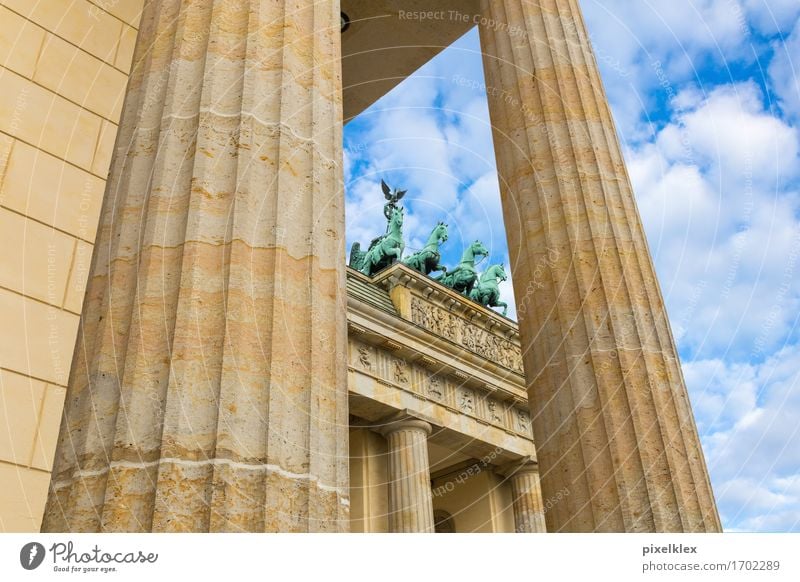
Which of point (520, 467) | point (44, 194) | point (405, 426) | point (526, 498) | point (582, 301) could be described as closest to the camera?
point (582, 301)

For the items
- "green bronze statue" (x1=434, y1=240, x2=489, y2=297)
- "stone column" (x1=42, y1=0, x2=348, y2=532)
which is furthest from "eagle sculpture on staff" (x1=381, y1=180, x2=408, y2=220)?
"stone column" (x1=42, y1=0, x2=348, y2=532)

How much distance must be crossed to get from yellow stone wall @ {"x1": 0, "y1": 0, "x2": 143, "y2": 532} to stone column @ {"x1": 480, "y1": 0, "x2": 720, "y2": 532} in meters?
6.72

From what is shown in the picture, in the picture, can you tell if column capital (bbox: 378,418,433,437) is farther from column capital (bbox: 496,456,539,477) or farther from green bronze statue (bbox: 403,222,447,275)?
green bronze statue (bbox: 403,222,447,275)

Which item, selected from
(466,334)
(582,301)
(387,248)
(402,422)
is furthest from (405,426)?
(582,301)

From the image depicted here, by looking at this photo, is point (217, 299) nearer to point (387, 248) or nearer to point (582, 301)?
point (582, 301)

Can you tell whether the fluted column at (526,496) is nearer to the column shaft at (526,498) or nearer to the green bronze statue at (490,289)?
the column shaft at (526,498)

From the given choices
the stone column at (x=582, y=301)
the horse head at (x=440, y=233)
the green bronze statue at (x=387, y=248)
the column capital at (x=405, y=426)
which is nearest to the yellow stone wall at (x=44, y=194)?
the stone column at (x=582, y=301)

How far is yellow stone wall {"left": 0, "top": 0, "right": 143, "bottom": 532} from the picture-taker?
11.0 m

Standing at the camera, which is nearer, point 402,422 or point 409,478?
point 409,478

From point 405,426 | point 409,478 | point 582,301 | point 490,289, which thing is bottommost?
point 582,301

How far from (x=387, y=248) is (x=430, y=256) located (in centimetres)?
340

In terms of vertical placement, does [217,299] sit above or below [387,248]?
below

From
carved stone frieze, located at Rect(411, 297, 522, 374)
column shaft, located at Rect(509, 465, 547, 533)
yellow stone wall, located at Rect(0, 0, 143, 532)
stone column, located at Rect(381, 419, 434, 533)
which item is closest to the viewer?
yellow stone wall, located at Rect(0, 0, 143, 532)

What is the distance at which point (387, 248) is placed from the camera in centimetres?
4250
